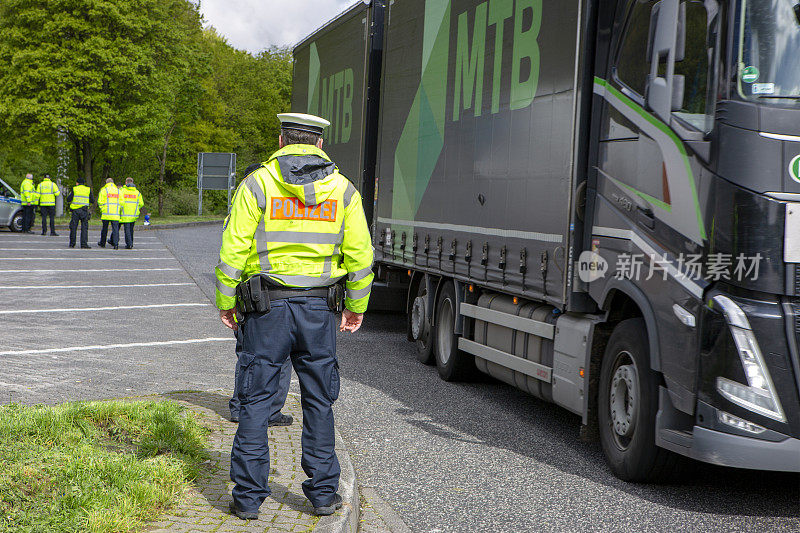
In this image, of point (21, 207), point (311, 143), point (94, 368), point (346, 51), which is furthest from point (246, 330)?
point (21, 207)

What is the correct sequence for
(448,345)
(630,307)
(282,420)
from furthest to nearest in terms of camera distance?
(448,345), (282,420), (630,307)

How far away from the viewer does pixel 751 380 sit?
4.91m

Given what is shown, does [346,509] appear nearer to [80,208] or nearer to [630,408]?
[630,408]

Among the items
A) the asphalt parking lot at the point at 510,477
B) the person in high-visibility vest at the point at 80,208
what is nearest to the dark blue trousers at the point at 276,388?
the asphalt parking lot at the point at 510,477

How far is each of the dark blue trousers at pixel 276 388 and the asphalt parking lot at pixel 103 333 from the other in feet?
10.6

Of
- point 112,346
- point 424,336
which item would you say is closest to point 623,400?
point 424,336

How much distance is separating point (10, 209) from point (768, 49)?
2841 cm

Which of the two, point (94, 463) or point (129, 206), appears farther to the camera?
point (129, 206)

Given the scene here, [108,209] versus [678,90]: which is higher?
[678,90]

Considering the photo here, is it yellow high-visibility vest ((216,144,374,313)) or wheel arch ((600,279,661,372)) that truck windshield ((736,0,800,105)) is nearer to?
wheel arch ((600,279,661,372))

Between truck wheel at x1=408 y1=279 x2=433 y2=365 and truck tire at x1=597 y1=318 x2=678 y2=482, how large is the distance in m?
3.80

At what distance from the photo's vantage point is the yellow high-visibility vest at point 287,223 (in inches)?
181

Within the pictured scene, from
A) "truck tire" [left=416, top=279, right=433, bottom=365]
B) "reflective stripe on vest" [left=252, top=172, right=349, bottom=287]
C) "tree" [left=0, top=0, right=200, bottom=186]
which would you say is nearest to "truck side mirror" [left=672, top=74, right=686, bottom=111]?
"reflective stripe on vest" [left=252, top=172, right=349, bottom=287]

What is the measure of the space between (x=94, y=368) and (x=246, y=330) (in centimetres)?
464
